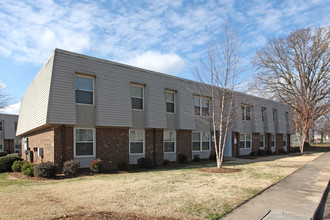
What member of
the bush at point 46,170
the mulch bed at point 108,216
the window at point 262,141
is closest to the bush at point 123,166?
the bush at point 46,170

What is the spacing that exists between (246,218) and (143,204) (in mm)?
2438

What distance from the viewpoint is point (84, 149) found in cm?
1298

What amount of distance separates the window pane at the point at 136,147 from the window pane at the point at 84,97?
11.8 feet

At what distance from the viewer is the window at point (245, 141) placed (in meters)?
23.4

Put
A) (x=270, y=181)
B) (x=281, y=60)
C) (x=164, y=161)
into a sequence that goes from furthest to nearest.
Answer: (x=281, y=60) → (x=164, y=161) → (x=270, y=181)

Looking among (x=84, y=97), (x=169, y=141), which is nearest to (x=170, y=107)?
(x=169, y=141)

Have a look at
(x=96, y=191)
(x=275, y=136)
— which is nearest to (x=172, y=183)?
(x=96, y=191)

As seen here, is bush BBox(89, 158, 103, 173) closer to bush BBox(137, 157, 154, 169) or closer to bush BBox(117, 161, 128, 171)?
Answer: bush BBox(117, 161, 128, 171)

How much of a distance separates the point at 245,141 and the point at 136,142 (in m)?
12.9

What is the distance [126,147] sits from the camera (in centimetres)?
1450

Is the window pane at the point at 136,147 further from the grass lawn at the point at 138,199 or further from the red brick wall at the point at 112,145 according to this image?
the grass lawn at the point at 138,199

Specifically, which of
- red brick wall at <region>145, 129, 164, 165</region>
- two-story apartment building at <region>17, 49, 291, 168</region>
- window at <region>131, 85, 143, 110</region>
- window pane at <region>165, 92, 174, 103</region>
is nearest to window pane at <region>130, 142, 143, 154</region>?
two-story apartment building at <region>17, 49, 291, 168</region>

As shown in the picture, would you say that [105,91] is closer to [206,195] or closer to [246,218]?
[206,195]

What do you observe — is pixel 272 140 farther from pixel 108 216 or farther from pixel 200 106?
pixel 108 216
